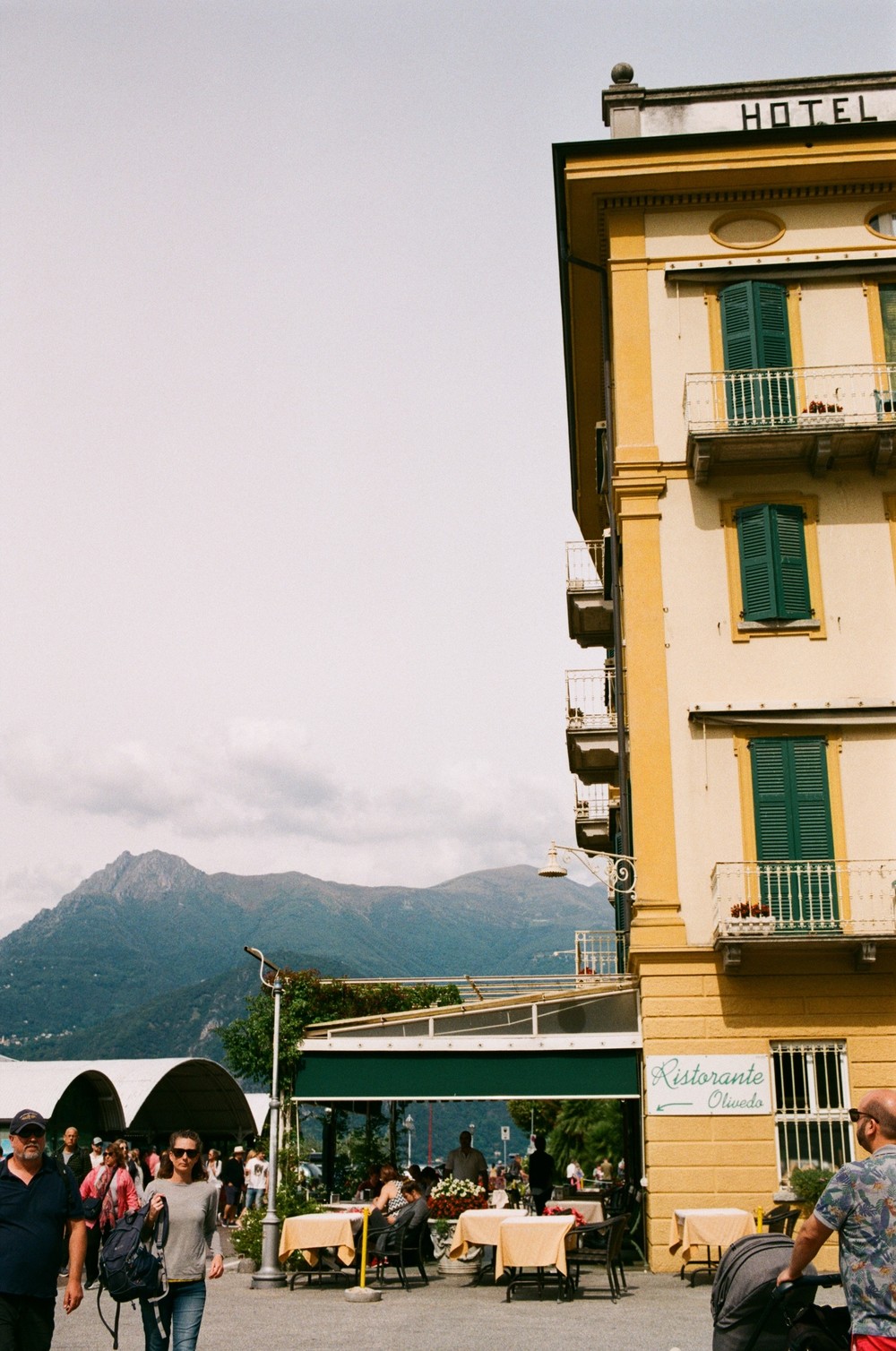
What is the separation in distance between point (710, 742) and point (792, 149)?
9717 millimetres

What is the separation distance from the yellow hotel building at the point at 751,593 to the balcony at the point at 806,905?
0.04 meters

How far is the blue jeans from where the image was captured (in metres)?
8.95

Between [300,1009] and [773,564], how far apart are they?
40.3m

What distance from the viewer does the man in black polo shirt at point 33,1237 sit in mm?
7449

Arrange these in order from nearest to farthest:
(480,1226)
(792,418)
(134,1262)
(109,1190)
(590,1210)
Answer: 1. (134,1262)
2. (480,1226)
3. (109,1190)
4. (590,1210)
5. (792,418)

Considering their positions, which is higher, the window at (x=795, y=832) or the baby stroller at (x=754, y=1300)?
the window at (x=795, y=832)

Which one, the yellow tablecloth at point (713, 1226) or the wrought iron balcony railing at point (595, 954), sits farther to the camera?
the wrought iron balcony railing at point (595, 954)

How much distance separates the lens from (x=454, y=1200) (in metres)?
19.3

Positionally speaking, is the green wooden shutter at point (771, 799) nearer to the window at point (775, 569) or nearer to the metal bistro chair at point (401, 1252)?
the window at point (775, 569)

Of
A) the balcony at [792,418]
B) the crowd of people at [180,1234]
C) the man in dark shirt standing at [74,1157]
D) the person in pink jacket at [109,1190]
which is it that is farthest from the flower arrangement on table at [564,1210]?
the balcony at [792,418]

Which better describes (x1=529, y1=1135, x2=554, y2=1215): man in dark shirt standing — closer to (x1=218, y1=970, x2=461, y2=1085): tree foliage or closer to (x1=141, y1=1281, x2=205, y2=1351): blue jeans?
(x1=218, y1=970, x2=461, y2=1085): tree foliage

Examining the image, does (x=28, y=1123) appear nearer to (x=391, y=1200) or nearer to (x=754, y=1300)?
(x=754, y=1300)

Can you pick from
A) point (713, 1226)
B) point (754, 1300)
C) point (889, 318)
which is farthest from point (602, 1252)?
point (889, 318)

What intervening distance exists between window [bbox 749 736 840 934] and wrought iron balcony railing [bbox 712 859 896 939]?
0.5 inches
